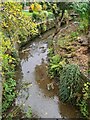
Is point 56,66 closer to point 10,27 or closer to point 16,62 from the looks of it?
point 16,62

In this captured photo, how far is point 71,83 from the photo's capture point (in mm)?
8188

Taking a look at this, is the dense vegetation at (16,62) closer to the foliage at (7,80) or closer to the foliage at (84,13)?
the foliage at (7,80)

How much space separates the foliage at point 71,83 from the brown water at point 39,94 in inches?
12.5

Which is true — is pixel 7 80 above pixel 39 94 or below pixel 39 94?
above

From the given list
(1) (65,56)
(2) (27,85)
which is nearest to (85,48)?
(1) (65,56)

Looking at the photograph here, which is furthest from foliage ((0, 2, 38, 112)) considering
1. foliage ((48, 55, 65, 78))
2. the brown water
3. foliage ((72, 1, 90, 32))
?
foliage ((72, 1, 90, 32))

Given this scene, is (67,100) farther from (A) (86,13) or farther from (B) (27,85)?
(A) (86,13)

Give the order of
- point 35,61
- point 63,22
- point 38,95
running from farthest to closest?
1. point 63,22
2. point 35,61
3. point 38,95

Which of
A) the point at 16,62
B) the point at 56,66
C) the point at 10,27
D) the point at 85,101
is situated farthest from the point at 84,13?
the point at 85,101

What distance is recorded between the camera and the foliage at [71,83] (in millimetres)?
8133

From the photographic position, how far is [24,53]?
43.0ft

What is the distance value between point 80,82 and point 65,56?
2.45 metres


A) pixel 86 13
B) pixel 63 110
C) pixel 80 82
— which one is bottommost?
pixel 63 110

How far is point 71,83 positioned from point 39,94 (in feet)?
4.73
